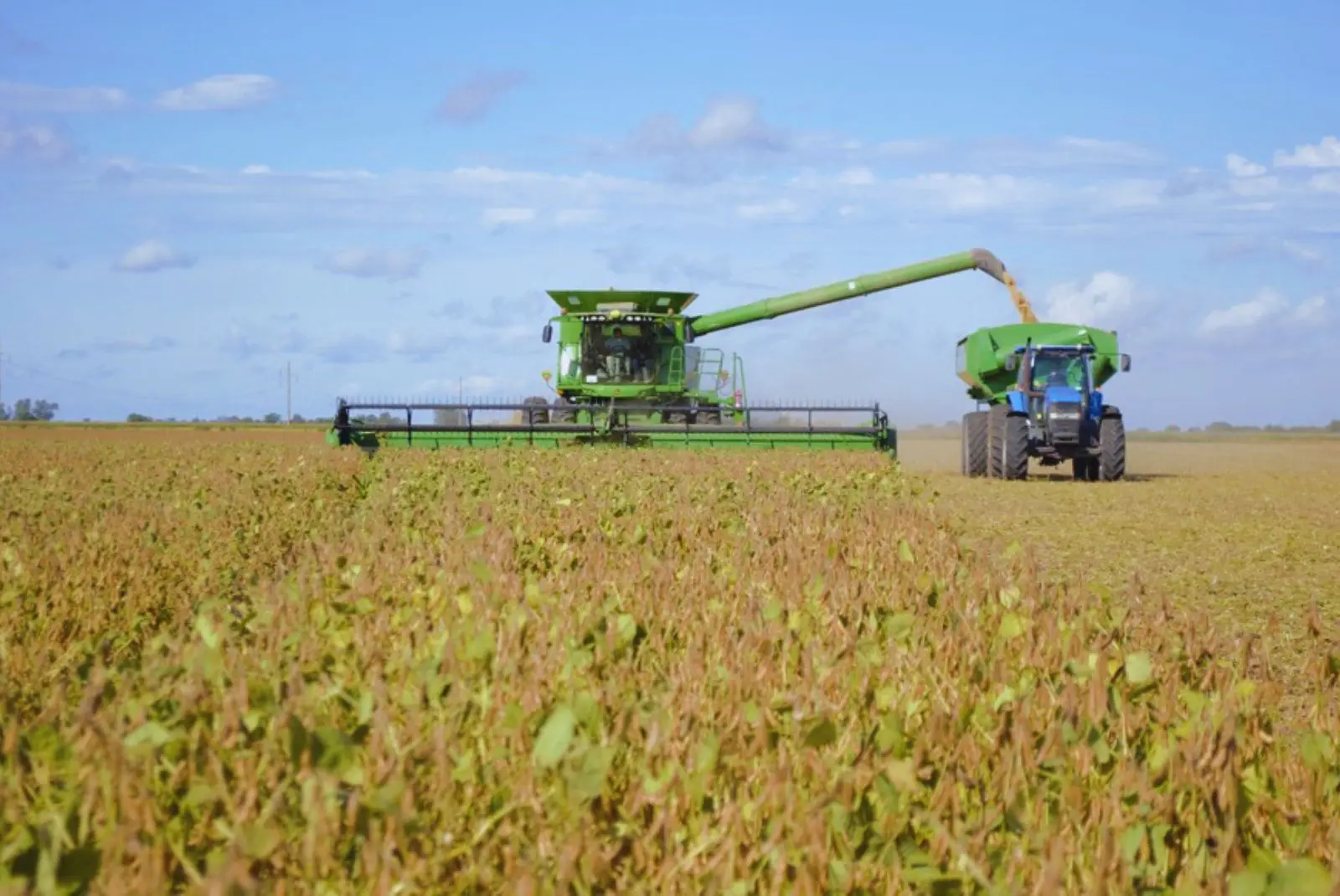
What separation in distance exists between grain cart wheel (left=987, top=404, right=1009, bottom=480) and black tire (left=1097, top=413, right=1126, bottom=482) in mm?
1505

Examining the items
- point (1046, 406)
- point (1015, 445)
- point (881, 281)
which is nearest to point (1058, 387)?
point (1046, 406)

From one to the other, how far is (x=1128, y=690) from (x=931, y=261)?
24.9 metres

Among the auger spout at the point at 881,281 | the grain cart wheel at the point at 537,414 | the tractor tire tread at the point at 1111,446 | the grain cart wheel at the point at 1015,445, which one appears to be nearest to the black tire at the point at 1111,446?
the tractor tire tread at the point at 1111,446

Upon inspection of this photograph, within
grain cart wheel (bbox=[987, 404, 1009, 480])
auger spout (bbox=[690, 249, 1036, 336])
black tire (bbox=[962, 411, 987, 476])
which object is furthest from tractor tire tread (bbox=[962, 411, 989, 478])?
auger spout (bbox=[690, 249, 1036, 336])

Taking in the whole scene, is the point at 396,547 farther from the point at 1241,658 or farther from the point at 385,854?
the point at 385,854

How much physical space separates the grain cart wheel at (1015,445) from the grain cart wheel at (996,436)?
0.17 metres

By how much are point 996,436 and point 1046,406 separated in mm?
865

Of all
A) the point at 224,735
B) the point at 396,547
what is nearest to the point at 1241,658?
the point at 224,735

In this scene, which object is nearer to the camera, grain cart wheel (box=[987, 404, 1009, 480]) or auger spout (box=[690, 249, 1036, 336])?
grain cart wheel (box=[987, 404, 1009, 480])

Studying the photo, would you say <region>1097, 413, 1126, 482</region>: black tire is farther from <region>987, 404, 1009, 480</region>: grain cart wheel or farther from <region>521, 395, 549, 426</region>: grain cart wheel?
<region>521, 395, 549, 426</region>: grain cart wheel

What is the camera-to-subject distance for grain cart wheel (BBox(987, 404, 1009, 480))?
2252 centimetres

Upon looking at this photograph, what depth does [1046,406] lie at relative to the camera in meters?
22.5

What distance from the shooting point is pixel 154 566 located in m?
7.02

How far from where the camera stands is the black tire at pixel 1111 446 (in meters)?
22.6
